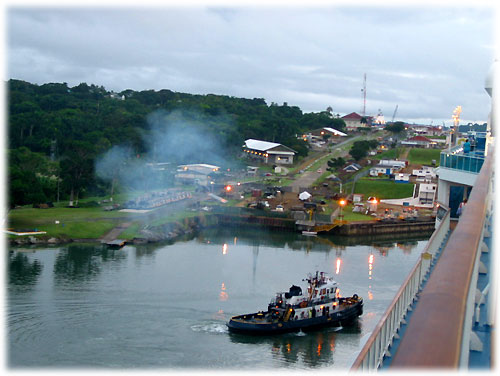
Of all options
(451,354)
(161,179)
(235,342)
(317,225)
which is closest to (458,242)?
(451,354)

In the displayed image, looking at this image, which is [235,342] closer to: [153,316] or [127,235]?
[153,316]

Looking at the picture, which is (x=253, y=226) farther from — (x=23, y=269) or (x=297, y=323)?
(x=297, y=323)

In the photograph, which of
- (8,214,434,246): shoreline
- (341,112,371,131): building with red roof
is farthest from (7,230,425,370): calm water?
(341,112,371,131): building with red roof

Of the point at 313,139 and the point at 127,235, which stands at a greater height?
the point at 313,139

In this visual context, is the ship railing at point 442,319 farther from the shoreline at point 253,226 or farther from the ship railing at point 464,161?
the shoreline at point 253,226

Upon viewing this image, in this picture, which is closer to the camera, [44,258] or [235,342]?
[235,342]

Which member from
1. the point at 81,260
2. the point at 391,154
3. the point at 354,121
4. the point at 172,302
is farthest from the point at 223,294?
the point at 354,121
